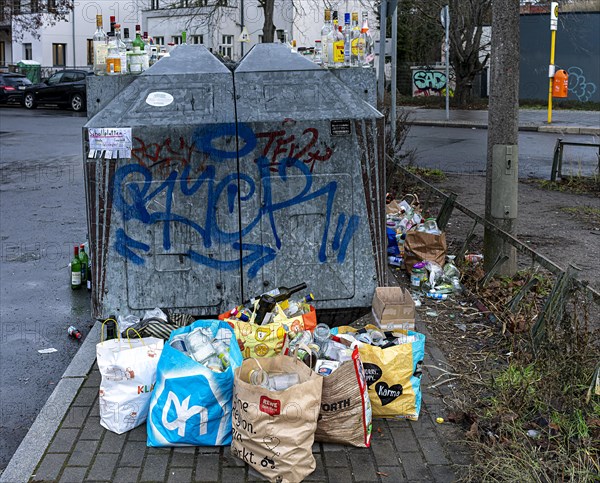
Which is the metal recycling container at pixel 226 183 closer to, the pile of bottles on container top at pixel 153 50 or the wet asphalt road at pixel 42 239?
the pile of bottles on container top at pixel 153 50

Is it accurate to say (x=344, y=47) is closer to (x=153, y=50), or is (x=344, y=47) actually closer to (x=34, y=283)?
(x=153, y=50)

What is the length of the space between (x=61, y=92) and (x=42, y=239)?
2409 cm

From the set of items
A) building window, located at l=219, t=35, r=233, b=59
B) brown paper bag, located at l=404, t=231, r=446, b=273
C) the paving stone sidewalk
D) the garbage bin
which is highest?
building window, located at l=219, t=35, r=233, b=59

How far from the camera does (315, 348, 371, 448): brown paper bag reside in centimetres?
416

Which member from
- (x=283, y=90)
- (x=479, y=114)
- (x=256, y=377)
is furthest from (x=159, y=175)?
(x=479, y=114)

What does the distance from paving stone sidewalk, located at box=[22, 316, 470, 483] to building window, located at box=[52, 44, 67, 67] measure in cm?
5133

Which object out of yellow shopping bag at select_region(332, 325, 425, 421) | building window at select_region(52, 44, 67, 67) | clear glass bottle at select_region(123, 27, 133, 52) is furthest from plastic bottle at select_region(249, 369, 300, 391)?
building window at select_region(52, 44, 67, 67)

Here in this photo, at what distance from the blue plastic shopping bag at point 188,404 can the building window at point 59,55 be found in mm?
51599

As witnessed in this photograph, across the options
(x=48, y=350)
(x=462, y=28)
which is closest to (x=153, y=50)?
(x=48, y=350)

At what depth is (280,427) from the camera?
3918mm

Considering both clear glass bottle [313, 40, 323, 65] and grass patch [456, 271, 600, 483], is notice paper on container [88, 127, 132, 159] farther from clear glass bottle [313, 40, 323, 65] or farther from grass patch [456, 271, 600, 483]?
grass patch [456, 271, 600, 483]

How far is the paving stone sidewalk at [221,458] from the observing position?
3.98 meters

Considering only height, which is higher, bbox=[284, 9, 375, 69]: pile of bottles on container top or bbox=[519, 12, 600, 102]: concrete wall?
bbox=[519, 12, 600, 102]: concrete wall

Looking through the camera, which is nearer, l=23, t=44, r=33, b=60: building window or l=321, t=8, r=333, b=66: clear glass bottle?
l=321, t=8, r=333, b=66: clear glass bottle
